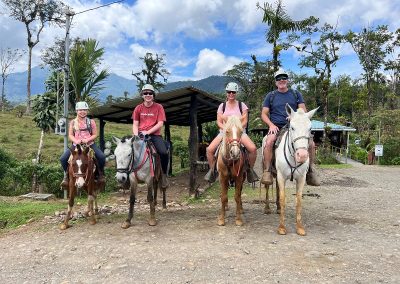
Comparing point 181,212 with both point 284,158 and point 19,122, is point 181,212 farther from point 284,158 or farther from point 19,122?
point 19,122

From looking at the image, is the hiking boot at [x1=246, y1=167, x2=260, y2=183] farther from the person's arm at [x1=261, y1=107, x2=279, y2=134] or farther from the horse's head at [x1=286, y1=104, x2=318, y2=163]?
the horse's head at [x1=286, y1=104, x2=318, y2=163]

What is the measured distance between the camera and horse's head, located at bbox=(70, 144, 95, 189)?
22.0ft

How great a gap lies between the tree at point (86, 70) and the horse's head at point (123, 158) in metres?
4.23

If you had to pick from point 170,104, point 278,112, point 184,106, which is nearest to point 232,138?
point 278,112

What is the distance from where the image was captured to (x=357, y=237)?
20.1 feet

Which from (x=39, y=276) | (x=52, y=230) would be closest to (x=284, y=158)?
(x=39, y=276)

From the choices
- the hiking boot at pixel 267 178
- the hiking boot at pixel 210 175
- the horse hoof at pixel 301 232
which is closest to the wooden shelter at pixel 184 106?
the hiking boot at pixel 210 175

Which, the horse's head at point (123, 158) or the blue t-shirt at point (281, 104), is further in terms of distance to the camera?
the blue t-shirt at point (281, 104)

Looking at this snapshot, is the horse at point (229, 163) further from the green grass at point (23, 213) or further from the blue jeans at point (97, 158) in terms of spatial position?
the green grass at point (23, 213)

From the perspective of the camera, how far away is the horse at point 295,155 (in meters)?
5.75

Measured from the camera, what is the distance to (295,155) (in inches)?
234

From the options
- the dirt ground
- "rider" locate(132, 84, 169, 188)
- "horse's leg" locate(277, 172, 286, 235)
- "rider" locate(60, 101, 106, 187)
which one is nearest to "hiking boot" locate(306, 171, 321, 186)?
"horse's leg" locate(277, 172, 286, 235)

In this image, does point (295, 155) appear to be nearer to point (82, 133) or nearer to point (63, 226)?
point (82, 133)

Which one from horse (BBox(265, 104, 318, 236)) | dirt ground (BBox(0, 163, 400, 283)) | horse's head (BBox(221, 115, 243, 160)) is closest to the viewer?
dirt ground (BBox(0, 163, 400, 283))
